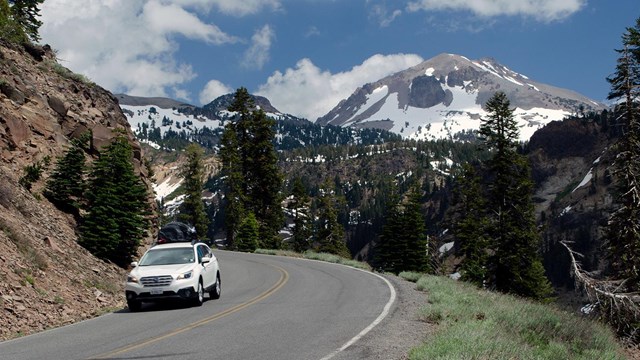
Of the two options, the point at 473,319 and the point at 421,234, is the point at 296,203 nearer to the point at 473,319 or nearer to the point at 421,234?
the point at 421,234

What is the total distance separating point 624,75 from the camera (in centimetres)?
2583

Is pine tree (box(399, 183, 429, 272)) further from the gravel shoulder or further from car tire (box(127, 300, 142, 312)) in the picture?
car tire (box(127, 300, 142, 312))

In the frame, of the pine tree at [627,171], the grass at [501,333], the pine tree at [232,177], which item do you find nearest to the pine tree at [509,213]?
the pine tree at [627,171]

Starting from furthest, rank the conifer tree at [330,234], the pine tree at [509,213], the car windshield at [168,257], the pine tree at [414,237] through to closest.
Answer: the conifer tree at [330,234]
the pine tree at [414,237]
the pine tree at [509,213]
the car windshield at [168,257]

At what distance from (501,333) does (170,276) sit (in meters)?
8.88

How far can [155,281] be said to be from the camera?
1530cm

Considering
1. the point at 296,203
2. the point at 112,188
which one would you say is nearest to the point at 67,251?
the point at 112,188

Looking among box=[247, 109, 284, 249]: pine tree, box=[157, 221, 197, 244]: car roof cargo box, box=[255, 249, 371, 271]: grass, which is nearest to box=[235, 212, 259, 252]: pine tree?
box=[255, 249, 371, 271]: grass

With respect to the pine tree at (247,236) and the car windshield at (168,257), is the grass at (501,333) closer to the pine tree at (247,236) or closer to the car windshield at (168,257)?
the car windshield at (168,257)

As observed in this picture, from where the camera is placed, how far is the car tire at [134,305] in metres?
15.6

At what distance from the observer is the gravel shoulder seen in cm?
938

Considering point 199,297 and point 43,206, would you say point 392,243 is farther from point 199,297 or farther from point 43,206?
point 199,297

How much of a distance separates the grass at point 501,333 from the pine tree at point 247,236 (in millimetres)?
33296

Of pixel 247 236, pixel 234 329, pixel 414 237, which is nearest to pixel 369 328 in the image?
pixel 234 329
